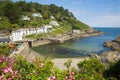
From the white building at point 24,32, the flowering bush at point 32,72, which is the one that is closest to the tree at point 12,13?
the white building at point 24,32

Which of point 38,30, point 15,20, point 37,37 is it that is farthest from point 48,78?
point 15,20

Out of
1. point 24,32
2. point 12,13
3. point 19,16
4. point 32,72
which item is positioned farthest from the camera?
point 19,16

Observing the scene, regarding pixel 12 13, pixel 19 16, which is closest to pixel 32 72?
pixel 12 13

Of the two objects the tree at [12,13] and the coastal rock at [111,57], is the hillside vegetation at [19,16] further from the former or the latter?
the coastal rock at [111,57]

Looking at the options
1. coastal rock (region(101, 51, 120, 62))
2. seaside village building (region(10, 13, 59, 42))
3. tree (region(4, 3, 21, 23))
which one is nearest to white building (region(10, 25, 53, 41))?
seaside village building (region(10, 13, 59, 42))

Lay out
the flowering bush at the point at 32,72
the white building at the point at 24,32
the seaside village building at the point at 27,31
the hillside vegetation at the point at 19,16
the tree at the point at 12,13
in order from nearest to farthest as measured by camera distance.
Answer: the flowering bush at the point at 32,72 → the white building at the point at 24,32 → the seaside village building at the point at 27,31 → the hillside vegetation at the point at 19,16 → the tree at the point at 12,13

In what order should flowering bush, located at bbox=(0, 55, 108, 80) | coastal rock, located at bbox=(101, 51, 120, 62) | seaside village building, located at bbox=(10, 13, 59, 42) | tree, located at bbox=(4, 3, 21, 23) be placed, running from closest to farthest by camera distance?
flowering bush, located at bbox=(0, 55, 108, 80) → coastal rock, located at bbox=(101, 51, 120, 62) → seaside village building, located at bbox=(10, 13, 59, 42) → tree, located at bbox=(4, 3, 21, 23)

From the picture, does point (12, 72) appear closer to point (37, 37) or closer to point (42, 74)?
point (42, 74)

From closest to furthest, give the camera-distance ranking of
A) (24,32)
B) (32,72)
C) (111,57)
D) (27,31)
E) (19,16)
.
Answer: (32,72)
(111,57)
(24,32)
(27,31)
(19,16)

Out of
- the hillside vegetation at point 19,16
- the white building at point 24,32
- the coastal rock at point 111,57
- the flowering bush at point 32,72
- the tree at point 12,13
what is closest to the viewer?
the flowering bush at point 32,72

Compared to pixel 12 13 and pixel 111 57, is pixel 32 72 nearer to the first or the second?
pixel 111 57

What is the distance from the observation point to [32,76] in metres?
10.8

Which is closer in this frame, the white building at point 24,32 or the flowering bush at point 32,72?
the flowering bush at point 32,72

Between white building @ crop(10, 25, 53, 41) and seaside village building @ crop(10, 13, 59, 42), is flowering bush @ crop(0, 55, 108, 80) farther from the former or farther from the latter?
white building @ crop(10, 25, 53, 41)
